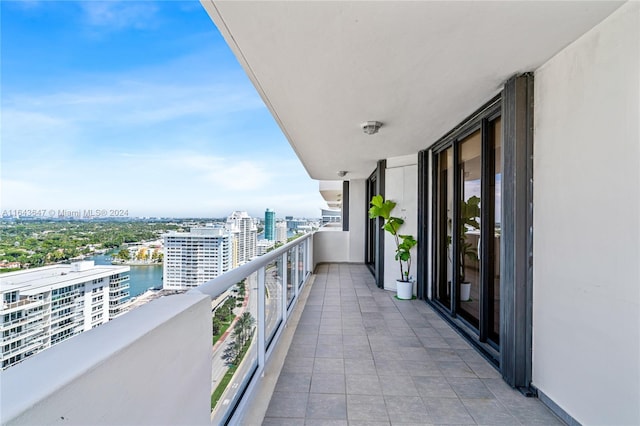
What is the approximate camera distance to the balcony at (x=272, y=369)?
69 cm

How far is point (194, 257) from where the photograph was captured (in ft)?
6.35

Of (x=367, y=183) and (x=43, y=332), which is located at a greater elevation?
(x=367, y=183)

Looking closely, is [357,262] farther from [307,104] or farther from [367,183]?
[307,104]

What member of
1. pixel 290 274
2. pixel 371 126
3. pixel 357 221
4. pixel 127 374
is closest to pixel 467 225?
pixel 371 126

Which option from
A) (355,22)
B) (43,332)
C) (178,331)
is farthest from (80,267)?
(355,22)

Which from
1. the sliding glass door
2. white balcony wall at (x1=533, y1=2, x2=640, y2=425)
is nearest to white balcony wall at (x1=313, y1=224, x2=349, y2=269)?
the sliding glass door

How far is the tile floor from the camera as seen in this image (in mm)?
2100

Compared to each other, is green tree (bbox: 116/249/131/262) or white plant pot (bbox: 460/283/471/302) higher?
green tree (bbox: 116/249/131/262)

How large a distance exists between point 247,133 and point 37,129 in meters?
12.7

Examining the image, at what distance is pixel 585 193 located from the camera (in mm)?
1875

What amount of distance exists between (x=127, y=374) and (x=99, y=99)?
144 inches

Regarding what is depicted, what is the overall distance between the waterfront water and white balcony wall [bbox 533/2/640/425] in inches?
95.9

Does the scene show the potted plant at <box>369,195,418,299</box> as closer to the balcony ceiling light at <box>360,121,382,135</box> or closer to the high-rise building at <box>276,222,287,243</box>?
the high-rise building at <box>276,222,287,243</box>

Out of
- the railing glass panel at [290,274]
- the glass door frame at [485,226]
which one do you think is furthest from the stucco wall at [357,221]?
the glass door frame at [485,226]
